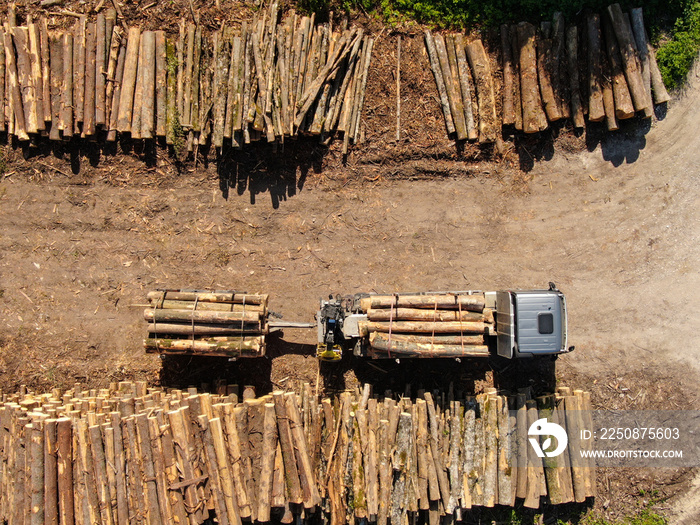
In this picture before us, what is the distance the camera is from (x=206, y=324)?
45.2 feet

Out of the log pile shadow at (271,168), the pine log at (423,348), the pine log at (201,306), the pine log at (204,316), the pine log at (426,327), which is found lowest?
the pine log at (423,348)

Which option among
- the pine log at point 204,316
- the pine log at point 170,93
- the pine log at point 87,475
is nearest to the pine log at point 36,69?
the pine log at point 170,93

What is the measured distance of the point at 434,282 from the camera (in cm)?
1595

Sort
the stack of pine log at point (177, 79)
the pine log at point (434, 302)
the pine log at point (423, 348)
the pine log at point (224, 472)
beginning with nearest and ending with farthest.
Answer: the pine log at point (224, 472) → the pine log at point (423, 348) → the pine log at point (434, 302) → the stack of pine log at point (177, 79)

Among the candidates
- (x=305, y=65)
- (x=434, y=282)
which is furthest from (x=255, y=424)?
(x=305, y=65)

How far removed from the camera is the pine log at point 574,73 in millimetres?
15102

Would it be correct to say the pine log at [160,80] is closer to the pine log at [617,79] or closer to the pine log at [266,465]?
the pine log at [266,465]

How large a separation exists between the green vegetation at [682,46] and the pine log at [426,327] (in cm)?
1085

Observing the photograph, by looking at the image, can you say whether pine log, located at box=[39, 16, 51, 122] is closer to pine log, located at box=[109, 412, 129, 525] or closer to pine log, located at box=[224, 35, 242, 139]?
pine log, located at box=[224, 35, 242, 139]

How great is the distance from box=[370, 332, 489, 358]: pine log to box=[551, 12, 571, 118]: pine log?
823cm

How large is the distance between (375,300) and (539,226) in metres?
6.67

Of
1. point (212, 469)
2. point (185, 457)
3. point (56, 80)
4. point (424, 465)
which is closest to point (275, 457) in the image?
point (212, 469)

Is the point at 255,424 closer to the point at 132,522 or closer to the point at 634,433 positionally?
the point at 132,522

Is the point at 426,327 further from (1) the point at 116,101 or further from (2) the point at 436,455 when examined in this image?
(1) the point at 116,101
